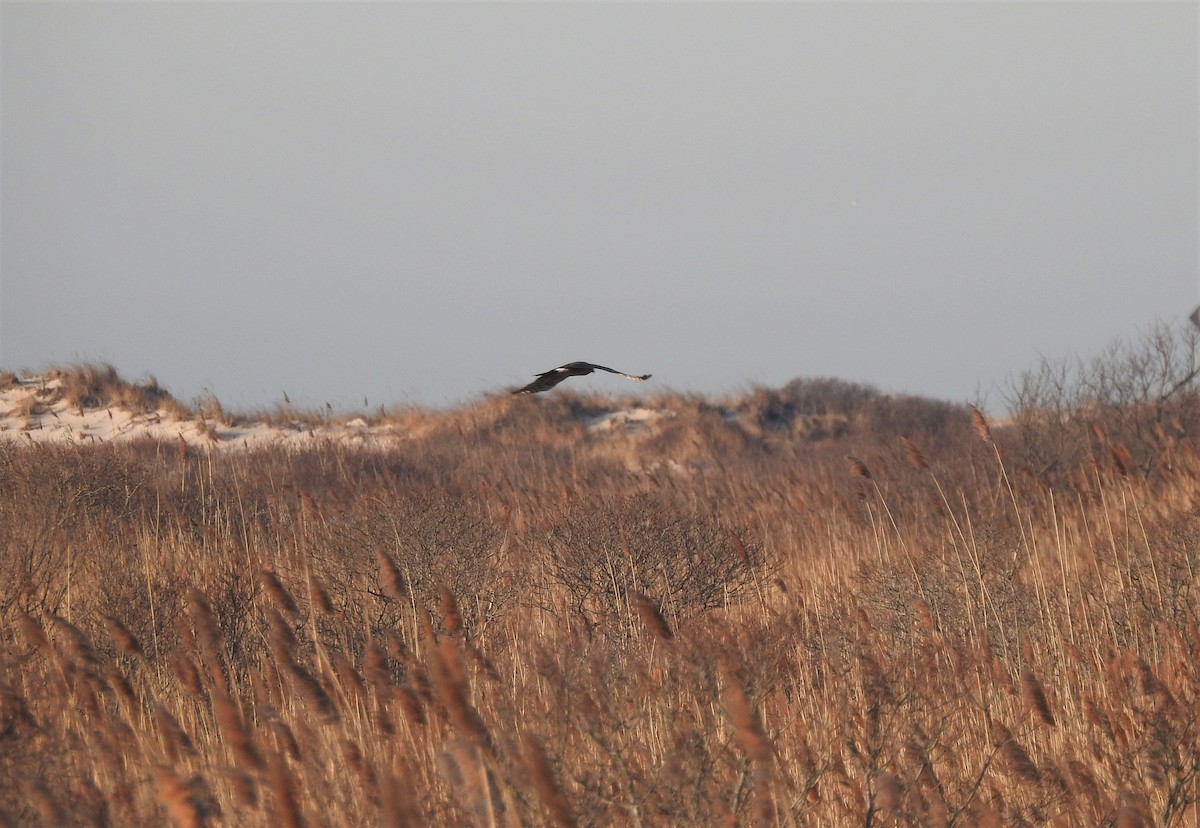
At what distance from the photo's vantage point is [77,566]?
7129 millimetres

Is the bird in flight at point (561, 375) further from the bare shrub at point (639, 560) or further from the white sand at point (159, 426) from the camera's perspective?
the white sand at point (159, 426)

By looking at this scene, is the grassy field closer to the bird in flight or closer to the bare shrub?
the bare shrub

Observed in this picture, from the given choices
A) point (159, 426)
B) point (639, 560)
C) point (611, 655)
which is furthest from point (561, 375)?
point (159, 426)

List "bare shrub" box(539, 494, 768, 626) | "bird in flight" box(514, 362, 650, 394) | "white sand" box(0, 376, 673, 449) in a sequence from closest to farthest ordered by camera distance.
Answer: "bird in flight" box(514, 362, 650, 394) → "bare shrub" box(539, 494, 768, 626) → "white sand" box(0, 376, 673, 449)

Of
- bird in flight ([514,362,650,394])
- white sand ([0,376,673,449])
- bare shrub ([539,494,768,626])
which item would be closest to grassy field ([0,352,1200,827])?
bare shrub ([539,494,768,626])

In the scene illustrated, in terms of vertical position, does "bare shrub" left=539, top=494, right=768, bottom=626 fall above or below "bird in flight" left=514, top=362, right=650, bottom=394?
below

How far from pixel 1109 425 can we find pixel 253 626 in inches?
416

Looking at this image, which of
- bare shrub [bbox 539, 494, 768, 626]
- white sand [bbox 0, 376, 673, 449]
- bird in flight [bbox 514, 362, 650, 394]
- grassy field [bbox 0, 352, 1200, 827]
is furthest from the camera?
white sand [bbox 0, 376, 673, 449]

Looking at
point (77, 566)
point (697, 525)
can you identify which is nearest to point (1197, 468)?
point (697, 525)

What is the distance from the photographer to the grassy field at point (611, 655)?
9.13 feet

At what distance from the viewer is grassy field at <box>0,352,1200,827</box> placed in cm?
278

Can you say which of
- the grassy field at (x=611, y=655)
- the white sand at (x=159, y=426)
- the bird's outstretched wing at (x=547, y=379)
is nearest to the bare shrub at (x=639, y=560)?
the grassy field at (x=611, y=655)

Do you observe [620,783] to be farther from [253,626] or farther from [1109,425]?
[1109,425]

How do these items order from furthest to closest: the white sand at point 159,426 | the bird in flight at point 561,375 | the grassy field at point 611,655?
the white sand at point 159,426
the bird in flight at point 561,375
the grassy field at point 611,655
